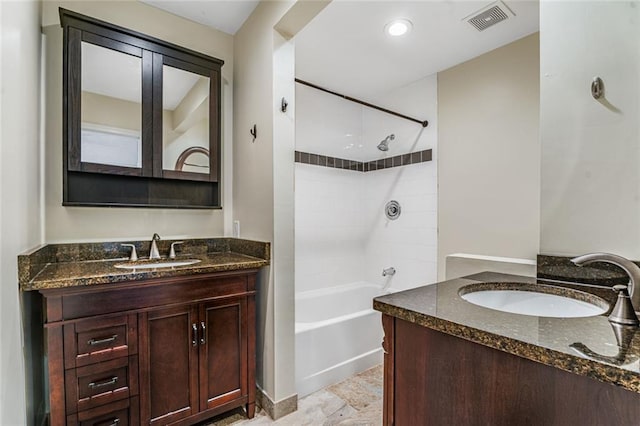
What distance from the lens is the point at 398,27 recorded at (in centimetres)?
204

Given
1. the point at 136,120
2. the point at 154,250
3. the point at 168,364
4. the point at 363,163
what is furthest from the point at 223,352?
the point at 363,163

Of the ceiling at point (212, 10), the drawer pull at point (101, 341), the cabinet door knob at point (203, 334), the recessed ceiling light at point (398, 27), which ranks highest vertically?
the ceiling at point (212, 10)

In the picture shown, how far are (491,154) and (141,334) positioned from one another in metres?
2.60

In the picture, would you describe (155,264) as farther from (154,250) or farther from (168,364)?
(168,364)

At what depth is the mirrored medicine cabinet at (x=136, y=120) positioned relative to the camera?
1707 millimetres

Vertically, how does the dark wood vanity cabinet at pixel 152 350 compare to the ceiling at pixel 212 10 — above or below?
below

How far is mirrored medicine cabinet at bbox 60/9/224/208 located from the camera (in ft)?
5.60

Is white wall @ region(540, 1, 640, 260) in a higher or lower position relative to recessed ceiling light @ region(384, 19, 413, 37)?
lower

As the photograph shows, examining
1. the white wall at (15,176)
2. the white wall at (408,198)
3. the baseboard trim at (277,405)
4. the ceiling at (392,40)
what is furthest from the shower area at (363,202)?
the white wall at (15,176)

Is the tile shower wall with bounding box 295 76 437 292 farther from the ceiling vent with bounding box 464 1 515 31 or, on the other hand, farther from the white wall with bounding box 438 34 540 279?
the ceiling vent with bounding box 464 1 515 31

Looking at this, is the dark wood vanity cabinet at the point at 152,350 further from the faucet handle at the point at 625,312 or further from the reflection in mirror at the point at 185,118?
the faucet handle at the point at 625,312

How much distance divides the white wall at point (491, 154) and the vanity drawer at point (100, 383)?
2295 millimetres

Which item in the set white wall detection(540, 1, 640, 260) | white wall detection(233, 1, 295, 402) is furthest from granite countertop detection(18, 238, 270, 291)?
white wall detection(540, 1, 640, 260)

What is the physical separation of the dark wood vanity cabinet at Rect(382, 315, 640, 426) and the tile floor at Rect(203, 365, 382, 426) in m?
0.99
